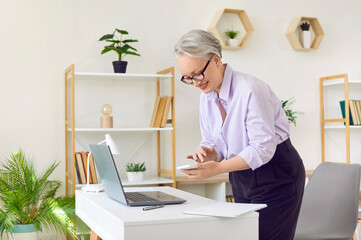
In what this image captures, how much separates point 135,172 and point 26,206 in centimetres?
83

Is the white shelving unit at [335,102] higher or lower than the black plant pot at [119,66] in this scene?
lower

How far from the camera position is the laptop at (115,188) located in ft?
5.94

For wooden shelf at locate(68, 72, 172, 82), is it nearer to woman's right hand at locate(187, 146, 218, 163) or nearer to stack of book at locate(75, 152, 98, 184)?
stack of book at locate(75, 152, 98, 184)

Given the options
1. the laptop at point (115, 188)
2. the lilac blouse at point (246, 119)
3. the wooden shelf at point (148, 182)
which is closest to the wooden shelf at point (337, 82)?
the wooden shelf at point (148, 182)

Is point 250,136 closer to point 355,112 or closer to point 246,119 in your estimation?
point 246,119

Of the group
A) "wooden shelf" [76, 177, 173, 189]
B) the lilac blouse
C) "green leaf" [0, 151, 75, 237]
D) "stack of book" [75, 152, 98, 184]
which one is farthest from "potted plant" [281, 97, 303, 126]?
the lilac blouse

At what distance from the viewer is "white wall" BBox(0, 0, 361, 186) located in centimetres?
371

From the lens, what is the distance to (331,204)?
286 cm

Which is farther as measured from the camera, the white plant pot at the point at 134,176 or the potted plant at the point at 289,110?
the potted plant at the point at 289,110

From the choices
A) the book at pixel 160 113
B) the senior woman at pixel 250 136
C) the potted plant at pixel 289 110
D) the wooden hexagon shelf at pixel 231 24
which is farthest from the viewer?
the potted plant at pixel 289 110

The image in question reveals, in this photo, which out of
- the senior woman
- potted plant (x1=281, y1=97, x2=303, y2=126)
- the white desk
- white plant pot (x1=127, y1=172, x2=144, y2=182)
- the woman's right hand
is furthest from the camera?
potted plant (x1=281, y1=97, x2=303, y2=126)

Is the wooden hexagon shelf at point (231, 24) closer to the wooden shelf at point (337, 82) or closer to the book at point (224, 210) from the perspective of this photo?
the wooden shelf at point (337, 82)

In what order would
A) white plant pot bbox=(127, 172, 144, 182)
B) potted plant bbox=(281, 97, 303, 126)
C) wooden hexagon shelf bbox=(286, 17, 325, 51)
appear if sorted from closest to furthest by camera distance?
white plant pot bbox=(127, 172, 144, 182) < potted plant bbox=(281, 97, 303, 126) < wooden hexagon shelf bbox=(286, 17, 325, 51)

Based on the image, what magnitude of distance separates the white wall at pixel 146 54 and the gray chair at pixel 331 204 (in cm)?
143
